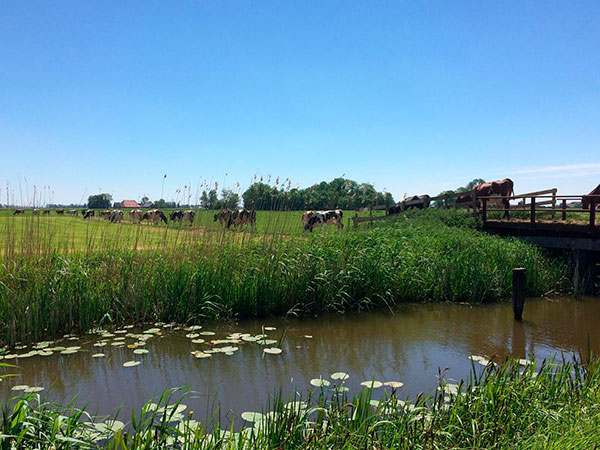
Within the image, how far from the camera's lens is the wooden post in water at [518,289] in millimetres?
8820

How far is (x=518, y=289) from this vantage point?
8891 millimetres

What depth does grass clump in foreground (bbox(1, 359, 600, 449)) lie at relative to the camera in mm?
2879

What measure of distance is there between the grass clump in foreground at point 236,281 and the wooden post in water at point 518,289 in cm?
161

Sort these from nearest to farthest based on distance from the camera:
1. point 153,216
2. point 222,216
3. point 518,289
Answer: point 518,289, point 222,216, point 153,216

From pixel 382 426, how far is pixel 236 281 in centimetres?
501

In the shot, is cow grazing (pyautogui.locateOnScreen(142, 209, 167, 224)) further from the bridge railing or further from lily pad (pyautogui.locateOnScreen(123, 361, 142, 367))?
the bridge railing

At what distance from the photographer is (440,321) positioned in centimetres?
877

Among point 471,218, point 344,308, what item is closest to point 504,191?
point 471,218

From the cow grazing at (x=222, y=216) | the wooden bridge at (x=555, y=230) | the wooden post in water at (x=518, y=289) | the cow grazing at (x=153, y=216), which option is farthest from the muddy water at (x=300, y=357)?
the wooden bridge at (x=555, y=230)

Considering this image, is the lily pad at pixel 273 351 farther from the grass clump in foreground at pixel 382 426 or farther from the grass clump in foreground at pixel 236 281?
the grass clump in foreground at pixel 382 426

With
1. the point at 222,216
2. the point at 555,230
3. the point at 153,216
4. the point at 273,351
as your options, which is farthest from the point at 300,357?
the point at 555,230

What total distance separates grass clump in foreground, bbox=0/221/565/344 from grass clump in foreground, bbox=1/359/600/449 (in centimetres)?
329

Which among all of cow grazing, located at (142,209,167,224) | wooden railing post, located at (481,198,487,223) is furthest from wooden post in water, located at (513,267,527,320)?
wooden railing post, located at (481,198,487,223)

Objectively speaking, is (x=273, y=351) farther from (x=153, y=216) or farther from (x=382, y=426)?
(x=153, y=216)
